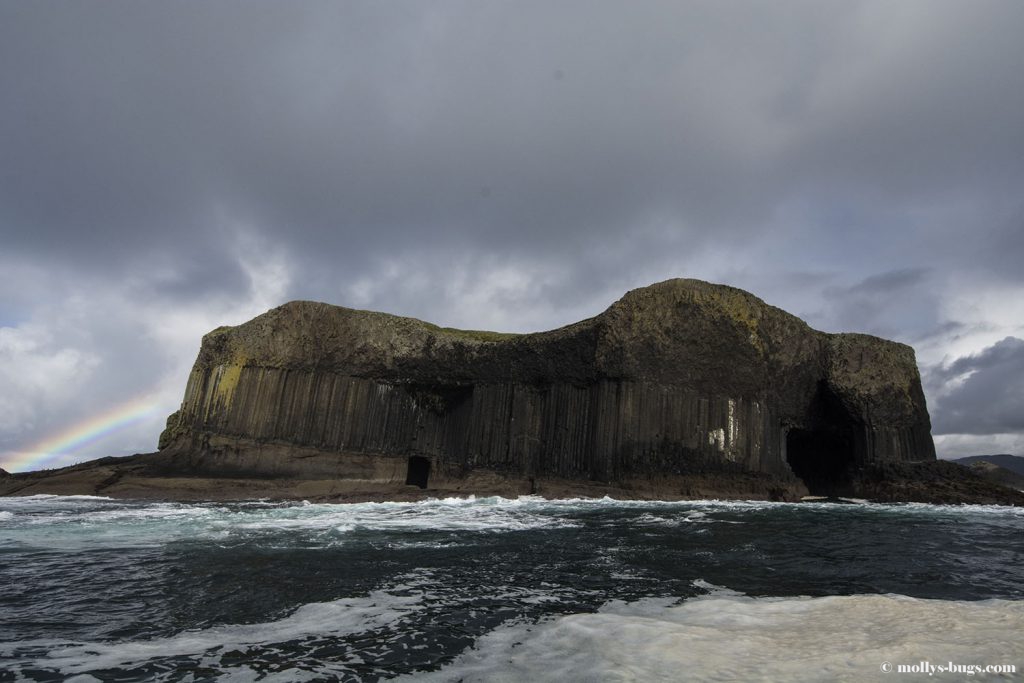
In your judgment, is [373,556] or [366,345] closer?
[373,556]

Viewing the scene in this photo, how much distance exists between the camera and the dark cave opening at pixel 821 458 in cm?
3312

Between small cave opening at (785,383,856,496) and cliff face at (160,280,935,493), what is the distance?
0.33 feet

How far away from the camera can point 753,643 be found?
439 cm

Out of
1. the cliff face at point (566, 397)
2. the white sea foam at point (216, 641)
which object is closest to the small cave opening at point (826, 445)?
the cliff face at point (566, 397)

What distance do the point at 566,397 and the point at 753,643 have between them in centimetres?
2656

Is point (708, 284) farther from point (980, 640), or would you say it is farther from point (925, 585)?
point (980, 640)

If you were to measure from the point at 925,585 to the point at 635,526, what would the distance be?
7559 mm

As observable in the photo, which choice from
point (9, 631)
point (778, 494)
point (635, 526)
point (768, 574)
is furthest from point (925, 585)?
point (778, 494)

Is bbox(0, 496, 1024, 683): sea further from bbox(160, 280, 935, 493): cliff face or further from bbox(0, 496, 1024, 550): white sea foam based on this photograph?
bbox(160, 280, 935, 493): cliff face

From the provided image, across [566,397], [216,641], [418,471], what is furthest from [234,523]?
[418,471]

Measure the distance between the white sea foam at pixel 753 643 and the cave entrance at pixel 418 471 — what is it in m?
30.7

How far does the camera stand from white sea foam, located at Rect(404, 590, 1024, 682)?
3746mm

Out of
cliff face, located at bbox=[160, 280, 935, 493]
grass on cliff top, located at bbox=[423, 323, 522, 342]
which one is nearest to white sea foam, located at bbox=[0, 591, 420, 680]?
cliff face, located at bbox=[160, 280, 935, 493]

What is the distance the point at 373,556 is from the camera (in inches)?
379
